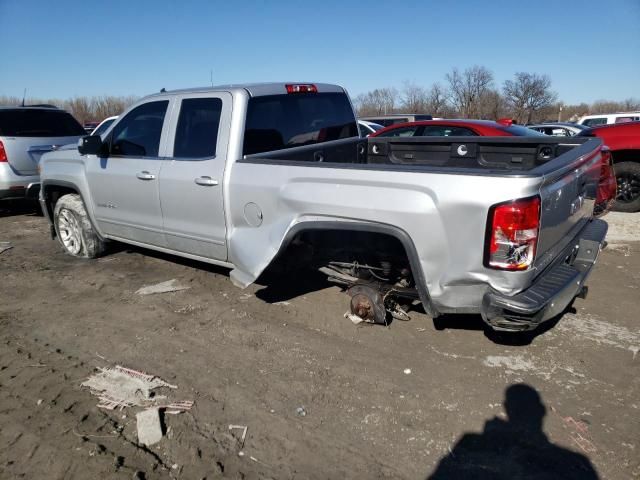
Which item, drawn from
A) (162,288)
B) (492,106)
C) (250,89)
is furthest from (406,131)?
(492,106)

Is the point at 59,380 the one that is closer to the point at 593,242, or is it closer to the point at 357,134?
the point at 357,134

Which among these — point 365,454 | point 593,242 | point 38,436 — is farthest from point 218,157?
point 593,242

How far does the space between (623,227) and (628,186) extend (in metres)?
1.25

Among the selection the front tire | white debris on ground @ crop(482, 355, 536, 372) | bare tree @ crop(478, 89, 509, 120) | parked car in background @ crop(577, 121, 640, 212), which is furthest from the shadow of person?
bare tree @ crop(478, 89, 509, 120)

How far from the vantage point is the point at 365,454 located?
255 centimetres

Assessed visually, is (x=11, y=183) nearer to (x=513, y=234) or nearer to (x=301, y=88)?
(x=301, y=88)

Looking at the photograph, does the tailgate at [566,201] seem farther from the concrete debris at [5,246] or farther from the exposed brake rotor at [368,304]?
the concrete debris at [5,246]

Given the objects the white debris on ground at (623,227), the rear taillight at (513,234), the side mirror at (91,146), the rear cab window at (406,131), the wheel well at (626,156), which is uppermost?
the side mirror at (91,146)

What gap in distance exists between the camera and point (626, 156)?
25.7 feet

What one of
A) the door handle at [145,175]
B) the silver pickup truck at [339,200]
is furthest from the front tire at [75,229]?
the door handle at [145,175]

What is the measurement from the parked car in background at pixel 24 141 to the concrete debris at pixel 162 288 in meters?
4.02

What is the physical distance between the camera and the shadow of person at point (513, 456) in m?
2.39

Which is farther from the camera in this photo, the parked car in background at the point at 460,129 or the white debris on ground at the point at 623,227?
the parked car in background at the point at 460,129

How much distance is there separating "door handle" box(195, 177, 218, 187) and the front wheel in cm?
674
